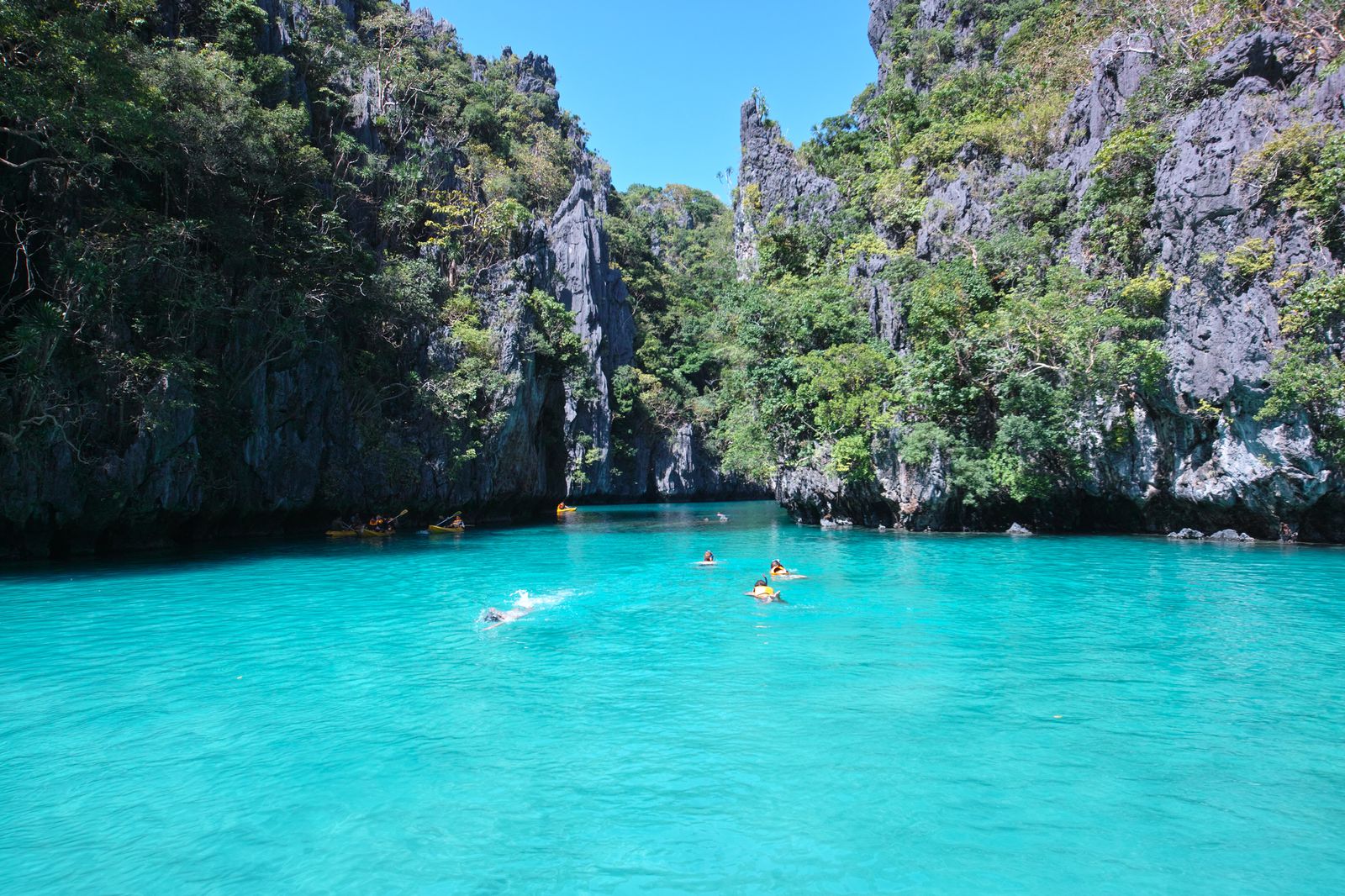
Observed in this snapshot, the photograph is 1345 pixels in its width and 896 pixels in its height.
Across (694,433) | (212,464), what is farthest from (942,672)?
(694,433)

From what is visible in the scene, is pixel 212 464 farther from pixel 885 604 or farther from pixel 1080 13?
pixel 1080 13

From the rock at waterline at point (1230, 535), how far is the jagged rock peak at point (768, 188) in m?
22.8

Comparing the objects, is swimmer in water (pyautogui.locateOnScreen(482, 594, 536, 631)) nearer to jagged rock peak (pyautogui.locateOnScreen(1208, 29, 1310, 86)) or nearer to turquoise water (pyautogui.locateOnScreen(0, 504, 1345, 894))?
turquoise water (pyautogui.locateOnScreen(0, 504, 1345, 894))

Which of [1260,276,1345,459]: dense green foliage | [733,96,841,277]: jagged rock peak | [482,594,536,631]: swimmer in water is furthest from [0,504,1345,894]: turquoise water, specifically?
[733,96,841,277]: jagged rock peak

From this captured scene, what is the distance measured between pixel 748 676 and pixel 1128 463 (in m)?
18.1

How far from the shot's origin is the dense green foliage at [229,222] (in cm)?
1703

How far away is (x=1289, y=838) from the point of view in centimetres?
498

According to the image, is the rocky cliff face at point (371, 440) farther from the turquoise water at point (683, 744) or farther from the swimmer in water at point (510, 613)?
the swimmer in water at point (510, 613)

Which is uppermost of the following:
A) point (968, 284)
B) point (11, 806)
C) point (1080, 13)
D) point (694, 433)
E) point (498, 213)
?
point (1080, 13)

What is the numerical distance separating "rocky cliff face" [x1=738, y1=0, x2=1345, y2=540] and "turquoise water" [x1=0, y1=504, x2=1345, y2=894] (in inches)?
211

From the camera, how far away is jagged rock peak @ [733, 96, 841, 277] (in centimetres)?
3906

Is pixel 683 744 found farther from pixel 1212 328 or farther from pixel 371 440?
pixel 371 440

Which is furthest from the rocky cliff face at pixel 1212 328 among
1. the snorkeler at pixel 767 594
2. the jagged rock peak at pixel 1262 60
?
the snorkeler at pixel 767 594

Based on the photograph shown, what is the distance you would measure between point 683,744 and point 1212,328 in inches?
746
